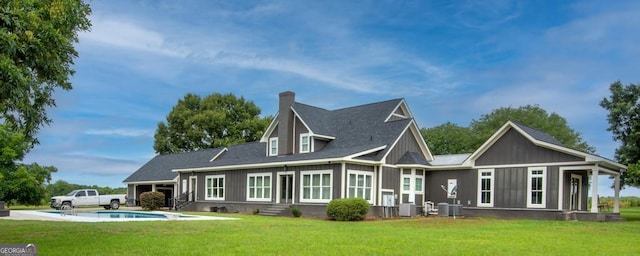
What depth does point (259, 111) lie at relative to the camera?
64.1 m

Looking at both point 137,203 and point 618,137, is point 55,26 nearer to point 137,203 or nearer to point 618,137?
point 618,137

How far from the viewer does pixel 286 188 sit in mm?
31062

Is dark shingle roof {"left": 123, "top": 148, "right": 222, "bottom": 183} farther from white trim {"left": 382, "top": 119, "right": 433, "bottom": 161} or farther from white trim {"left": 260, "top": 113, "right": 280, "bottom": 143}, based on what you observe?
white trim {"left": 382, "top": 119, "right": 433, "bottom": 161}

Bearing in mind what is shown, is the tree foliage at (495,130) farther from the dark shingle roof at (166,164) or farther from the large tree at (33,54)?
the large tree at (33,54)

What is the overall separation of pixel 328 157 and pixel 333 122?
7698mm

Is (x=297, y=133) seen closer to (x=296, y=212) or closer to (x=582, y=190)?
(x=296, y=212)

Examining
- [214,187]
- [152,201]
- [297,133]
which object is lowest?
[152,201]

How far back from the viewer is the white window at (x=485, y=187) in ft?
95.6

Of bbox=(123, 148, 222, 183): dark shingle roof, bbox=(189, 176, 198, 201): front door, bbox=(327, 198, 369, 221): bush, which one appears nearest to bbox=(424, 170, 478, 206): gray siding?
bbox=(327, 198, 369, 221): bush

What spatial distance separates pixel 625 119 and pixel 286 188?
19.1m

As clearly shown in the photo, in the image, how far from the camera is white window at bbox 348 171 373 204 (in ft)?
92.6

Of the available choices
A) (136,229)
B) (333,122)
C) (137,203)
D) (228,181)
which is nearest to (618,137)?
(333,122)

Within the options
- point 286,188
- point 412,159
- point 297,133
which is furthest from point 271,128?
point 412,159

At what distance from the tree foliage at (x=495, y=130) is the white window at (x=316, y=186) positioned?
→ 105 feet
